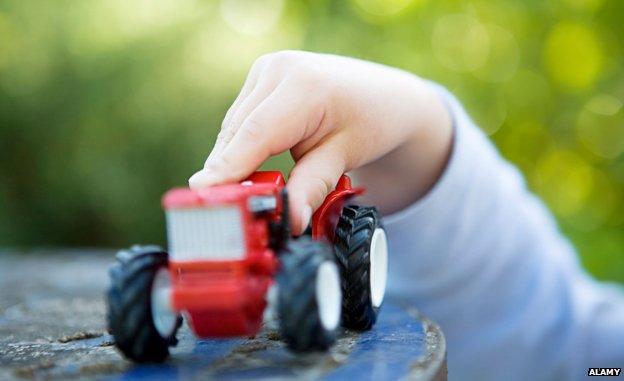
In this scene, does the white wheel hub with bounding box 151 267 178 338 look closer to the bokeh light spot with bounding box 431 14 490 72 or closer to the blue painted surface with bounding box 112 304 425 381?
the blue painted surface with bounding box 112 304 425 381

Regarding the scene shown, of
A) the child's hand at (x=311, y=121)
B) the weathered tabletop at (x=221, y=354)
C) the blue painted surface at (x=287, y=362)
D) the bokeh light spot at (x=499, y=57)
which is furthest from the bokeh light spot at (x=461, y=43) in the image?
the blue painted surface at (x=287, y=362)

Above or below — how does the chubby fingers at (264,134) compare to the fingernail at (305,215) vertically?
above

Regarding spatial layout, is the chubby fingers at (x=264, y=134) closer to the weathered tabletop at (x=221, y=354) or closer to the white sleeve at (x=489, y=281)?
the weathered tabletop at (x=221, y=354)

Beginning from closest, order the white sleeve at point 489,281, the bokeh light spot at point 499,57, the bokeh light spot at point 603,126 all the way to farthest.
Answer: the white sleeve at point 489,281, the bokeh light spot at point 603,126, the bokeh light spot at point 499,57

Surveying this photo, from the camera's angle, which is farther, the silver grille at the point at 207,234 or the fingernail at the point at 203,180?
the fingernail at the point at 203,180

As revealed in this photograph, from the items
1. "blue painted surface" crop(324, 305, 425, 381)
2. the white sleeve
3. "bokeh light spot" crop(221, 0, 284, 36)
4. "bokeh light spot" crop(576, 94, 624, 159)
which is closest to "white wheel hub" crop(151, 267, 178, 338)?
"blue painted surface" crop(324, 305, 425, 381)

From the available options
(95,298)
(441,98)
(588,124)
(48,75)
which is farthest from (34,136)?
(588,124)

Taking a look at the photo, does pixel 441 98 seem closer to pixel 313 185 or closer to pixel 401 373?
pixel 313 185
